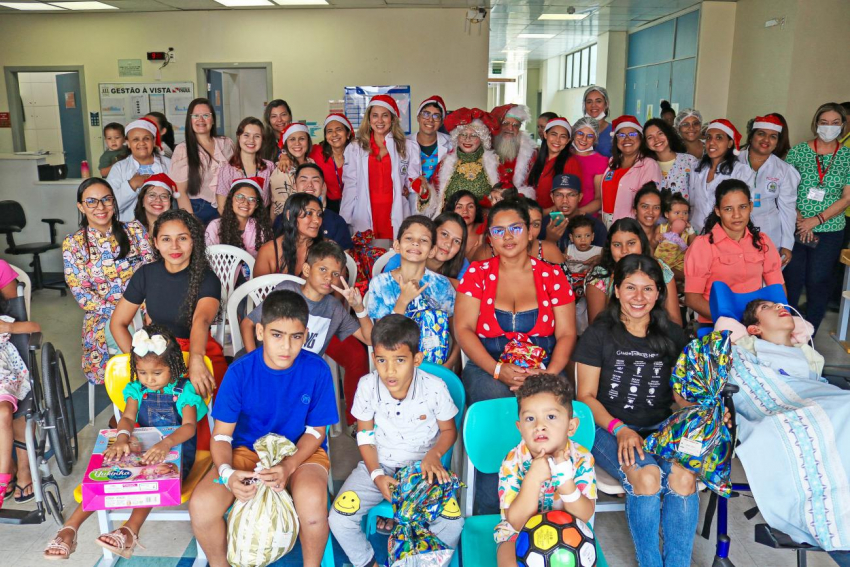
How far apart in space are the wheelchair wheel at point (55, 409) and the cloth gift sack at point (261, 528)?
43.7 inches

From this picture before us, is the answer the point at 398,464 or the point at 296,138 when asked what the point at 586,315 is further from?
the point at 296,138

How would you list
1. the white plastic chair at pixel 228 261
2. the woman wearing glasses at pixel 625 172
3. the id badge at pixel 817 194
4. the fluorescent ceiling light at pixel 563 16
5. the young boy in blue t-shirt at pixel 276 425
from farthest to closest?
the fluorescent ceiling light at pixel 563 16, the id badge at pixel 817 194, the woman wearing glasses at pixel 625 172, the white plastic chair at pixel 228 261, the young boy in blue t-shirt at pixel 276 425

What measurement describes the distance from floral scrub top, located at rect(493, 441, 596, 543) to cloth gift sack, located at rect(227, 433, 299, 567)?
0.71m

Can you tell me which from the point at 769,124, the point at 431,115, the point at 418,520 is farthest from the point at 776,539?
the point at 431,115

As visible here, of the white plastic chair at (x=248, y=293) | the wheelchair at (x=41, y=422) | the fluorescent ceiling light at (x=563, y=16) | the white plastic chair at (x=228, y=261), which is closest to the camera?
the wheelchair at (x=41, y=422)

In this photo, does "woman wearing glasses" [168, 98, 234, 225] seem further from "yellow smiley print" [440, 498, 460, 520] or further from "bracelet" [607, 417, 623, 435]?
"bracelet" [607, 417, 623, 435]

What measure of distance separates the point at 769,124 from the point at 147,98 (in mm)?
7321

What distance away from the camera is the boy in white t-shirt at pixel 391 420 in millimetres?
2379

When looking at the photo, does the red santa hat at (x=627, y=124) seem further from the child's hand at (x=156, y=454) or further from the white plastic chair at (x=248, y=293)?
the child's hand at (x=156, y=454)

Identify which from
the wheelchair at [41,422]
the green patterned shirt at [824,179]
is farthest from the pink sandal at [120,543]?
the green patterned shirt at [824,179]

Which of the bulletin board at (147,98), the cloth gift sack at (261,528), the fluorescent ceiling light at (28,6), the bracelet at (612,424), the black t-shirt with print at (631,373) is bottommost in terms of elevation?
the cloth gift sack at (261,528)

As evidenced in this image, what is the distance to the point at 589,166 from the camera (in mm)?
4906

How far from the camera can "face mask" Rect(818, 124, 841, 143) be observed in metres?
4.67

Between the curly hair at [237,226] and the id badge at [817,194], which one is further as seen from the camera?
the id badge at [817,194]
